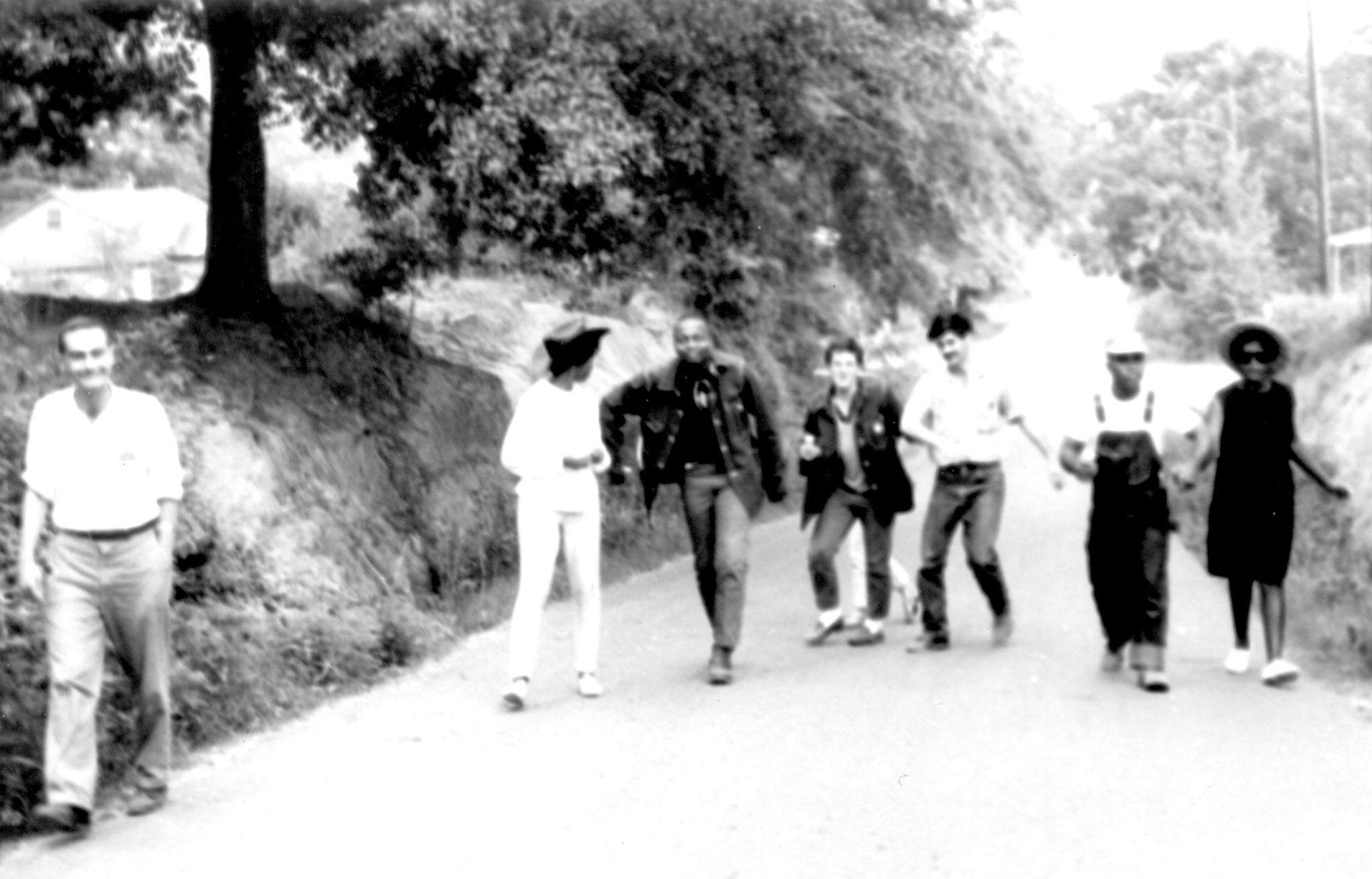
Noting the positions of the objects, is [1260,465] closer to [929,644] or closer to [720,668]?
[929,644]

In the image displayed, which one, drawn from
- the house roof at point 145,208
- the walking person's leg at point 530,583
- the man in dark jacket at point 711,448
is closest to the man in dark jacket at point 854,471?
the man in dark jacket at point 711,448

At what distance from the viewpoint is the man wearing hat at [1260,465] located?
10.7m

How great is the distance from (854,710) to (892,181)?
45.1 ft

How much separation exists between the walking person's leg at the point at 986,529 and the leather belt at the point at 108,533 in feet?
18.1

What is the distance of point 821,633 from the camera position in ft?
41.1

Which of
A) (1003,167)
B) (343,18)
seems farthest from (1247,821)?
(1003,167)

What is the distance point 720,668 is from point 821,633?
5.42 ft

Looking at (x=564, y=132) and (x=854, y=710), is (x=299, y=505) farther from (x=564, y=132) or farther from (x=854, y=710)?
(x=854, y=710)

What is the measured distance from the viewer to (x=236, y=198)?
1608 cm

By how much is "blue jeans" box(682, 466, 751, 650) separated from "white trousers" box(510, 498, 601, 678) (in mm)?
692

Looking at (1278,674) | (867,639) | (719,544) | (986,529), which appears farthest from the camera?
(867,639)

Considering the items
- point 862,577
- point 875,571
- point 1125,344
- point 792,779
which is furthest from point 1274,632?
point 792,779

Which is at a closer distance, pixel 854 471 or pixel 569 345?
pixel 569 345

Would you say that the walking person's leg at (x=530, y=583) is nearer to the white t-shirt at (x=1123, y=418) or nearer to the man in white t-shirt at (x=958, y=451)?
the man in white t-shirt at (x=958, y=451)
